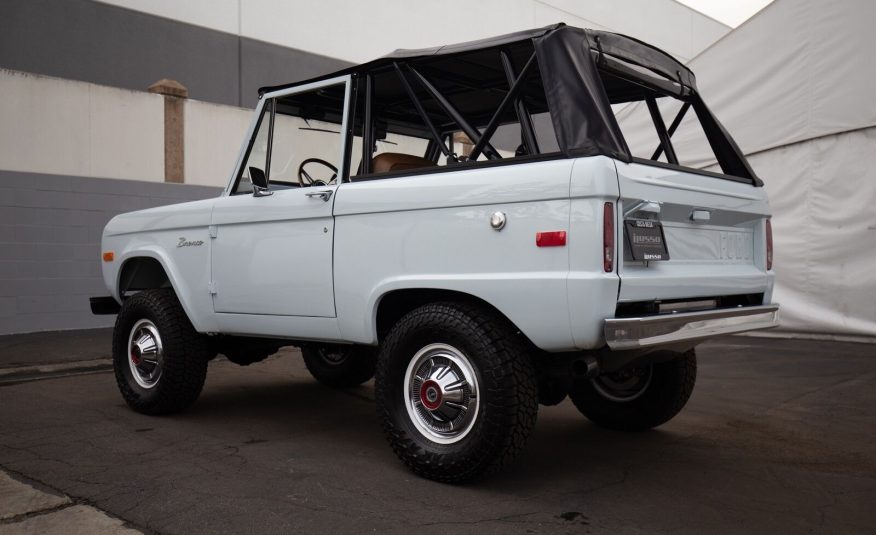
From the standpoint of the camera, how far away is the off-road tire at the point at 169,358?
498 centimetres

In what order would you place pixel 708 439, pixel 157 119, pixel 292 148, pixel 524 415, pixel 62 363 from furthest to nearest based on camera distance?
1. pixel 157 119
2. pixel 62 363
3. pixel 292 148
4. pixel 708 439
5. pixel 524 415

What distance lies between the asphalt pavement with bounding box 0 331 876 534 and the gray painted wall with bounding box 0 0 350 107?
6.00 metres

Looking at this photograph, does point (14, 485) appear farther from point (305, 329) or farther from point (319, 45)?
point (319, 45)

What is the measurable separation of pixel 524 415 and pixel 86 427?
2884 millimetres

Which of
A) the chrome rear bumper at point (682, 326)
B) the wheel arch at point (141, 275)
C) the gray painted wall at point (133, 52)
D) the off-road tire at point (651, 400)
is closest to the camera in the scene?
the chrome rear bumper at point (682, 326)

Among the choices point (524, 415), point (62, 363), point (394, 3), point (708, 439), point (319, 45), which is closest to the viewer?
point (524, 415)

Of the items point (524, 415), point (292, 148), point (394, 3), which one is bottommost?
point (524, 415)

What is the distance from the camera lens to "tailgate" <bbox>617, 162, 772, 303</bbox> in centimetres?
336

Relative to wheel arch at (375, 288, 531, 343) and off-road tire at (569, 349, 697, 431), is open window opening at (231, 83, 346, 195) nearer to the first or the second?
wheel arch at (375, 288, 531, 343)

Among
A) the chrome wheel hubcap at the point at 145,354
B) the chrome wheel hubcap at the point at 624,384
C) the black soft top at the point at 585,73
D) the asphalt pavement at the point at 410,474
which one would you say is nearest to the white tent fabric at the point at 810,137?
the asphalt pavement at the point at 410,474

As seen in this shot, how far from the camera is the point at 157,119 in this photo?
10.5 meters

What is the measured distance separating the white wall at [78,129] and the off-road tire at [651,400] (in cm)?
755

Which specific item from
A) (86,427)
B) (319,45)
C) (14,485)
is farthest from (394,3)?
(14,485)

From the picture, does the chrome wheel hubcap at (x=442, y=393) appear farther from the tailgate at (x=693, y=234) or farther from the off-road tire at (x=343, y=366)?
the off-road tire at (x=343, y=366)
